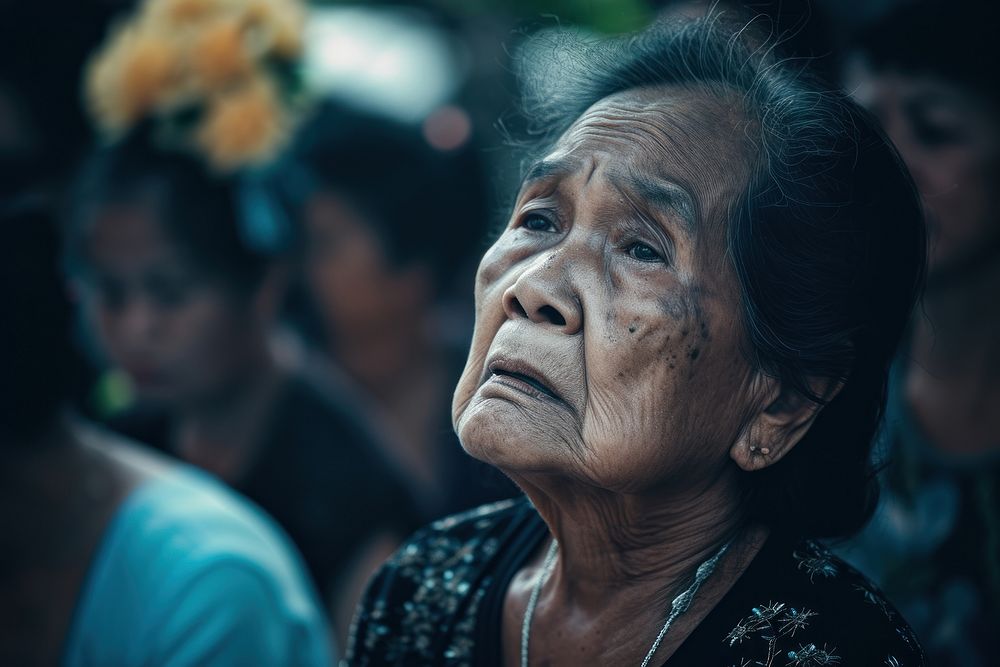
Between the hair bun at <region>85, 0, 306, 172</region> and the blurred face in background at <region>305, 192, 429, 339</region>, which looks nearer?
the hair bun at <region>85, 0, 306, 172</region>

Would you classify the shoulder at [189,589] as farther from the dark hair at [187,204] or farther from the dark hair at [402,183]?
the dark hair at [402,183]

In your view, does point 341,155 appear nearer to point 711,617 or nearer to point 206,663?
point 206,663

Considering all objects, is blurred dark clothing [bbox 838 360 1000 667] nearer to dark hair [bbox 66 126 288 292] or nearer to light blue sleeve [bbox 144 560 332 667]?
light blue sleeve [bbox 144 560 332 667]

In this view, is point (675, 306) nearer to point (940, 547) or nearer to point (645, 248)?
point (645, 248)

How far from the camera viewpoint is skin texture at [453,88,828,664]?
1.72m

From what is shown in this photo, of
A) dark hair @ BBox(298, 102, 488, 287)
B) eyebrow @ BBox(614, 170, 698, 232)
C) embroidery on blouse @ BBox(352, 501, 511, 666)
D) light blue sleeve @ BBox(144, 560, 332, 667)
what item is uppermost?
eyebrow @ BBox(614, 170, 698, 232)

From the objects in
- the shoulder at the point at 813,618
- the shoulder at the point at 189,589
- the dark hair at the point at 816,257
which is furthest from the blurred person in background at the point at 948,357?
the shoulder at the point at 189,589

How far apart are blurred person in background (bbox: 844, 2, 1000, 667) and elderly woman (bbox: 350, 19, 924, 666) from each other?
1.13 meters

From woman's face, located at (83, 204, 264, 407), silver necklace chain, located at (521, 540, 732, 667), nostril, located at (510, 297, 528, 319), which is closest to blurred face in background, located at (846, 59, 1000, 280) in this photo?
silver necklace chain, located at (521, 540, 732, 667)

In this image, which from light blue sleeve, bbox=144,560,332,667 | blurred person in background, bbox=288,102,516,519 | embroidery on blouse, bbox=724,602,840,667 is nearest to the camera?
embroidery on blouse, bbox=724,602,840,667

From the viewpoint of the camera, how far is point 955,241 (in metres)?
3.07

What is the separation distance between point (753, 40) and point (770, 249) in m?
0.48

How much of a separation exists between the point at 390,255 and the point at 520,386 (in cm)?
352

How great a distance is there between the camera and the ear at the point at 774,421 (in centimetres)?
184
